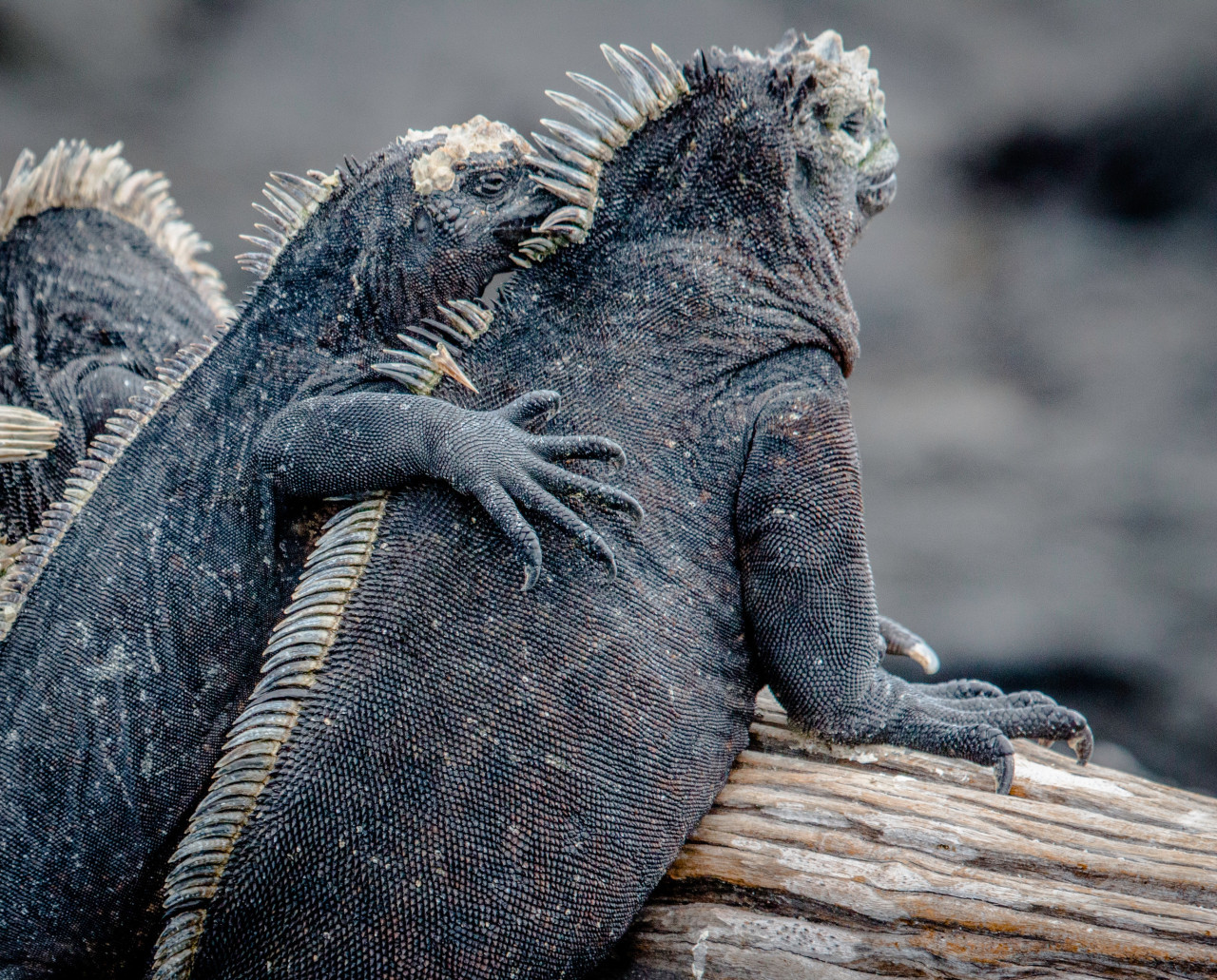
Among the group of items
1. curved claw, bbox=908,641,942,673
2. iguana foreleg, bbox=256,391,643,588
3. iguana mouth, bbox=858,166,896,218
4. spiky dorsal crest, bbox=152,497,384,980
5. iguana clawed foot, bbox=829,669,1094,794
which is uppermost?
iguana mouth, bbox=858,166,896,218

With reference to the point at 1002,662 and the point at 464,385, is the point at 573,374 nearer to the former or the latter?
the point at 464,385

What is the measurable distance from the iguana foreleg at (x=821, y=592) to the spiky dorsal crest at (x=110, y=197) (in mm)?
2663

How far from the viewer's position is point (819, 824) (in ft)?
8.09

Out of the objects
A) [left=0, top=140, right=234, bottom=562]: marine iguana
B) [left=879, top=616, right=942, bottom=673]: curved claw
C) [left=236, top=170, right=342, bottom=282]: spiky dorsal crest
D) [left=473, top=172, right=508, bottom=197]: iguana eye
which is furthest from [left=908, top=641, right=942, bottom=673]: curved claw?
[left=0, top=140, right=234, bottom=562]: marine iguana

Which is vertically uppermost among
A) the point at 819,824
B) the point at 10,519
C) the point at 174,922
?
the point at 10,519

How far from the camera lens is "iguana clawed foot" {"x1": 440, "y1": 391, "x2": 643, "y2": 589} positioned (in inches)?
80.9

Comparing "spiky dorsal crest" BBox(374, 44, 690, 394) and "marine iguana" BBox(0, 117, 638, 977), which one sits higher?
"spiky dorsal crest" BBox(374, 44, 690, 394)

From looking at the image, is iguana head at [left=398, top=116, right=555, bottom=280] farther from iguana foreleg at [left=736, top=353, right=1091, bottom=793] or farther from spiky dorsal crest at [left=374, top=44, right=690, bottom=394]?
iguana foreleg at [left=736, top=353, right=1091, bottom=793]

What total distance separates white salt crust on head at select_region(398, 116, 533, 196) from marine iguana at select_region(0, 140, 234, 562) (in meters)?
1.12

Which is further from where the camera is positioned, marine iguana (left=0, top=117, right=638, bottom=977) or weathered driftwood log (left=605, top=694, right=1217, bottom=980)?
marine iguana (left=0, top=117, right=638, bottom=977)

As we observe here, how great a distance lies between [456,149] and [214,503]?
4.59 ft

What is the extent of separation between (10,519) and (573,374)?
7.68ft

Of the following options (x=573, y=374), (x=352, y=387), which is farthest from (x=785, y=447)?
(x=352, y=387)

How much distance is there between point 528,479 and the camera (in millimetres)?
2121
